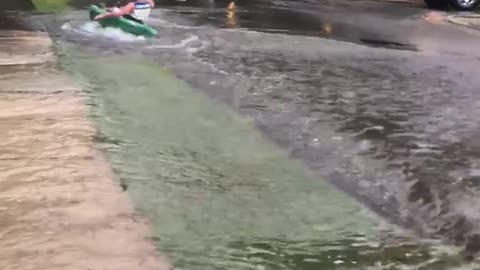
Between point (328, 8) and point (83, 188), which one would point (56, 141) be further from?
point (328, 8)

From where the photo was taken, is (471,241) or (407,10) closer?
(471,241)

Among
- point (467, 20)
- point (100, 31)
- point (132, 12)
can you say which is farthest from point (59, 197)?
point (467, 20)

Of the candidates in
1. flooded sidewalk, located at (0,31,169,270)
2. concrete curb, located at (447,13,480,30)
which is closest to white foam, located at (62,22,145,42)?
flooded sidewalk, located at (0,31,169,270)

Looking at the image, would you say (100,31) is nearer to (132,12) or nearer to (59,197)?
(132,12)

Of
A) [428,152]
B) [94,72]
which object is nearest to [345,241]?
[428,152]

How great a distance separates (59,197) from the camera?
14.9 feet

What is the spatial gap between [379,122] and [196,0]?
11147 mm

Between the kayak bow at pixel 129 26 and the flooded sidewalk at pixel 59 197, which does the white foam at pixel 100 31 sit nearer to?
the kayak bow at pixel 129 26

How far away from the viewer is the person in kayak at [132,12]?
10743 mm

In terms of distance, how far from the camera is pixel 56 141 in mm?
5617

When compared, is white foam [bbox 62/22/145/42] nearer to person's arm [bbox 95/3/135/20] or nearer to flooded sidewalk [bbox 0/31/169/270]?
person's arm [bbox 95/3/135/20]

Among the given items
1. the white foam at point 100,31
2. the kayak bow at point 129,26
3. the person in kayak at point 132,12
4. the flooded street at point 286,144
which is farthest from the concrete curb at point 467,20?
the white foam at point 100,31

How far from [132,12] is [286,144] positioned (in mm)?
5635

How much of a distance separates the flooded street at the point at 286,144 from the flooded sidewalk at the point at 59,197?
137 millimetres
